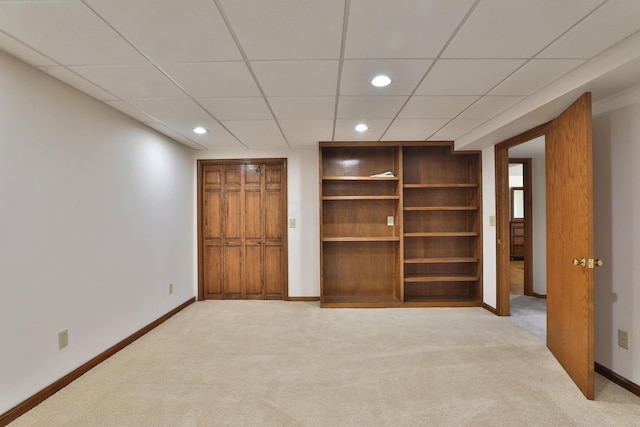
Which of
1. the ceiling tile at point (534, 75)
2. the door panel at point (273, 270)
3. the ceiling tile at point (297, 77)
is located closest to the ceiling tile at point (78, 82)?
the ceiling tile at point (297, 77)

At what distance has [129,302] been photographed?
3.05 m

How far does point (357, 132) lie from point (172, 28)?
7.83ft

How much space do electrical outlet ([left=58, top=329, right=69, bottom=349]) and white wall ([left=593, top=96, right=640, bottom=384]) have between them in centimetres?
411

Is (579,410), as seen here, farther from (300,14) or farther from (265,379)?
(300,14)

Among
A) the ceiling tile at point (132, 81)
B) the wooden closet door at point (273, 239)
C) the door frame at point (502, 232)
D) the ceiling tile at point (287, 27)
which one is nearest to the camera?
the ceiling tile at point (287, 27)

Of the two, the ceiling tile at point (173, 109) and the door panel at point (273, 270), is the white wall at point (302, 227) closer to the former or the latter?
the door panel at point (273, 270)

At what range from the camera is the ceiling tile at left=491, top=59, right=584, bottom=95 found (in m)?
1.96

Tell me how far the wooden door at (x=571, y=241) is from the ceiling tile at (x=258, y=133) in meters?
2.56

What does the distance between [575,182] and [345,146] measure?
8.40ft

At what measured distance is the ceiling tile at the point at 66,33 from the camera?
56.2 inches

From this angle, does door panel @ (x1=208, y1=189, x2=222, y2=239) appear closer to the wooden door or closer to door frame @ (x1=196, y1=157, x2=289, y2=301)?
door frame @ (x1=196, y1=157, x2=289, y2=301)

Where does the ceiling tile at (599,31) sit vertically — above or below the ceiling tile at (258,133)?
below

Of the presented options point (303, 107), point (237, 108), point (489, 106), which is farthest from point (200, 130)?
point (489, 106)

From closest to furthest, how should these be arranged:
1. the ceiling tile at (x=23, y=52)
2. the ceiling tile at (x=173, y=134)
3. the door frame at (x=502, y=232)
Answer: the ceiling tile at (x=23, y=52) < the ceiling tile at (x=173, y=134) < the door frame at (x=502, y=232)
